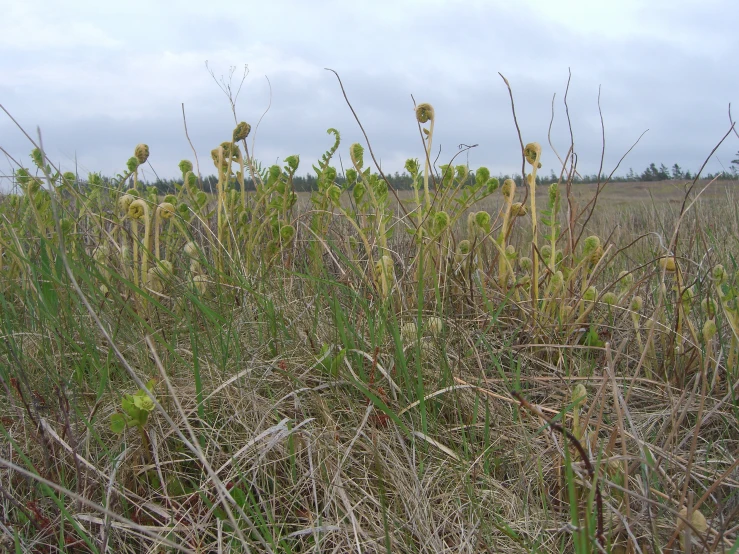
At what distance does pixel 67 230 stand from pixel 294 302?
2.89 ft

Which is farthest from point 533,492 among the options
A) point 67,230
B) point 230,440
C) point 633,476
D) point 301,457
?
point 67,230

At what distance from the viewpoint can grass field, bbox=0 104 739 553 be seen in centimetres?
102

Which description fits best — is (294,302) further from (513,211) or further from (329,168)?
(513,211)

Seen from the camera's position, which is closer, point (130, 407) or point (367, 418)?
point (130, 407)

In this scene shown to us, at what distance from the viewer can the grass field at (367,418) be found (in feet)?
3.33

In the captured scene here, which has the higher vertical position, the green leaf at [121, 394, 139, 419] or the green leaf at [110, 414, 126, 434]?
the green leaf at [121, 394, 139, 419]

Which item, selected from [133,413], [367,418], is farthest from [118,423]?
[367,418]

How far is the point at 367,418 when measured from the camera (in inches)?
49.9

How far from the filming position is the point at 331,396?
1394mm

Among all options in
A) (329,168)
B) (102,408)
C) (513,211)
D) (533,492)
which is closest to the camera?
(533,492)

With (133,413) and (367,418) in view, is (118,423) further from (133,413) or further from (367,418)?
(367,418)

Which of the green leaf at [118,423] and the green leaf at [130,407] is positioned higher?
the green leaf at [130,407]

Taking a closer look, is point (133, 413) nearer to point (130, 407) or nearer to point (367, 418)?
point (130, 407)

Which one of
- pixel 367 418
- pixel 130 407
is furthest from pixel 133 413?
pixel 367 418
